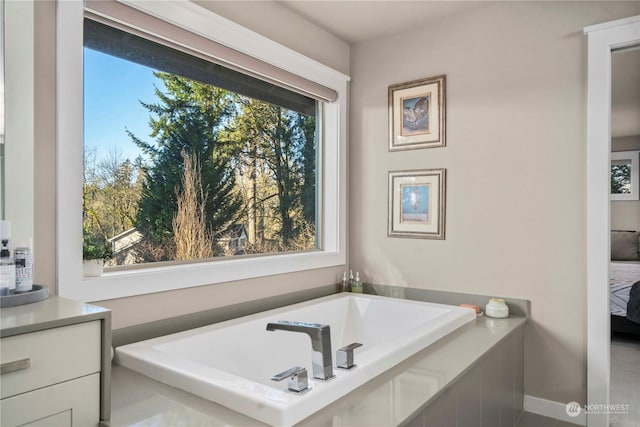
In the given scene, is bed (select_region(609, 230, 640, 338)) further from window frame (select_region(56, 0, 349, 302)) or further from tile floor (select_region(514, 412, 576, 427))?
window frame (select_region(56, 0, 349, 302))

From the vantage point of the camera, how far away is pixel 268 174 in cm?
290

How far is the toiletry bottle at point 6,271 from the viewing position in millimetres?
1293

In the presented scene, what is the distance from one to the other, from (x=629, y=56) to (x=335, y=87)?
1951mm

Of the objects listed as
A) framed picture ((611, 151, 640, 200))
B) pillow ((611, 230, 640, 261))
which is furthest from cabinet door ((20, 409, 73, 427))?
framed picture ((611, 151, 640, 200))

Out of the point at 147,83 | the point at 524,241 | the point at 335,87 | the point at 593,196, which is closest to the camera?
the point at 147,83

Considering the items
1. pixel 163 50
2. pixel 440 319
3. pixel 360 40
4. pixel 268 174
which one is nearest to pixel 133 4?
pixel 163 50

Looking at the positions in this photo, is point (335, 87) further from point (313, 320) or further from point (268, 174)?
point (313, 320)

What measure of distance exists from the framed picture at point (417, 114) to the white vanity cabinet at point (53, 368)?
2.31m

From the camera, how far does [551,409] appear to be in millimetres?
2512

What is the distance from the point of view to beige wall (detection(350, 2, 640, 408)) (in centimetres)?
245

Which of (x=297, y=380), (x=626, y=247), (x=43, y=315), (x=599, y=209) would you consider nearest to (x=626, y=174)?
(x=626, y=247)

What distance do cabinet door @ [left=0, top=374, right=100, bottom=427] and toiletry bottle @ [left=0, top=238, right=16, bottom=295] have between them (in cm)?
35

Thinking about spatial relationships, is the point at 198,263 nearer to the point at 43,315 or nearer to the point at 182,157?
the point at 182,157

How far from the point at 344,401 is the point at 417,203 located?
181cm
